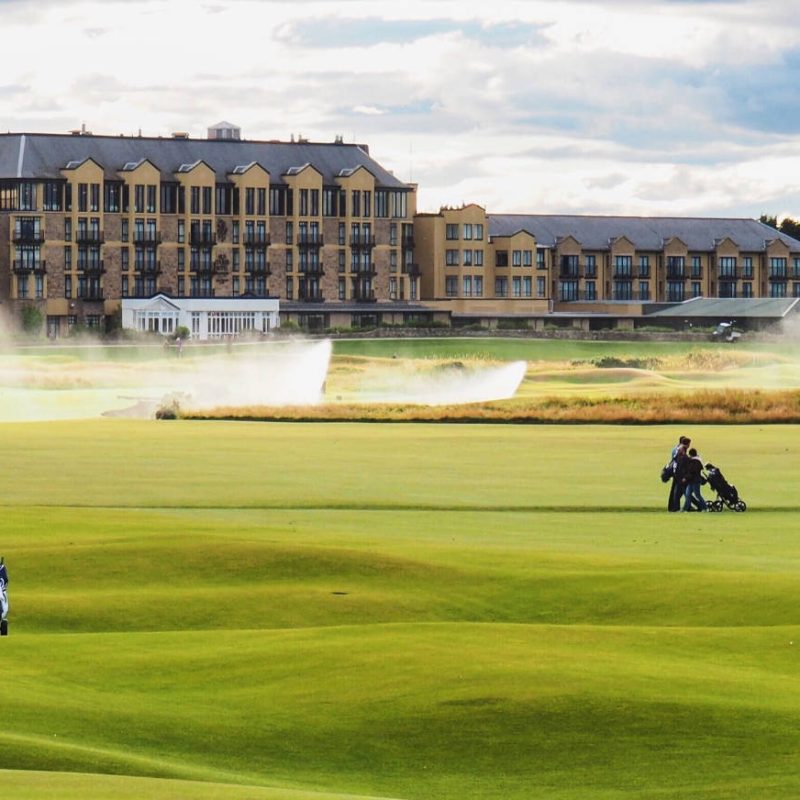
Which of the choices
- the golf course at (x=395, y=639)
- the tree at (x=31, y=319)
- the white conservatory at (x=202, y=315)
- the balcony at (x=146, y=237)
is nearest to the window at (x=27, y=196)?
the tree at (x=31, y=319)

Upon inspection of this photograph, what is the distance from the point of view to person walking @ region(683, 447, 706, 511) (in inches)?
1967

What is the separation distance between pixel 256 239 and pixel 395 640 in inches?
6504

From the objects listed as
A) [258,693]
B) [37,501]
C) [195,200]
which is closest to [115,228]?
[195,200]

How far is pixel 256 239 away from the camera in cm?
19350

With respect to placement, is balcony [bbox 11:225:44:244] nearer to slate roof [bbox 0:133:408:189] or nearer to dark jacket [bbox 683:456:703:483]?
slate roof [bbox 0:133:408:189]

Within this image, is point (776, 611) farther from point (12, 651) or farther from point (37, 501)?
point (37, 501)

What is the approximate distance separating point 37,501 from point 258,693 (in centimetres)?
2766

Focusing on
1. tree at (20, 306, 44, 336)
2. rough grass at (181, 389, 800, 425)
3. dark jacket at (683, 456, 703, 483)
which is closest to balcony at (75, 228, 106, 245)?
tree at (20, 306, 44, 336)

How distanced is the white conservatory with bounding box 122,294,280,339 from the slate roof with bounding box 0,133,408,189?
11.6 m

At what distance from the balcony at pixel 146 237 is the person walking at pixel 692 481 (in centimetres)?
14114

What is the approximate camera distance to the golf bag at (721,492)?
50562 mm

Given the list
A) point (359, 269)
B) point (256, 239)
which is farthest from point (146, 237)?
point (359, 269)

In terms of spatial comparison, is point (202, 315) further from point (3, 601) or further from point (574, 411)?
point (3, 601)

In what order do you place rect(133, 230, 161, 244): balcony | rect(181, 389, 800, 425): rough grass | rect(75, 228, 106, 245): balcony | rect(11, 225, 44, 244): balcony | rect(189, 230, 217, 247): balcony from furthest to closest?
rect(189, 230, 217, 247): balcony
rect(133, 230, 161, 244): balcony
rect(75, 228, 106, 245): balcony
rect(11, 225, 44, 244): balcony
rect(181, 389, 800, 425): rough grass
